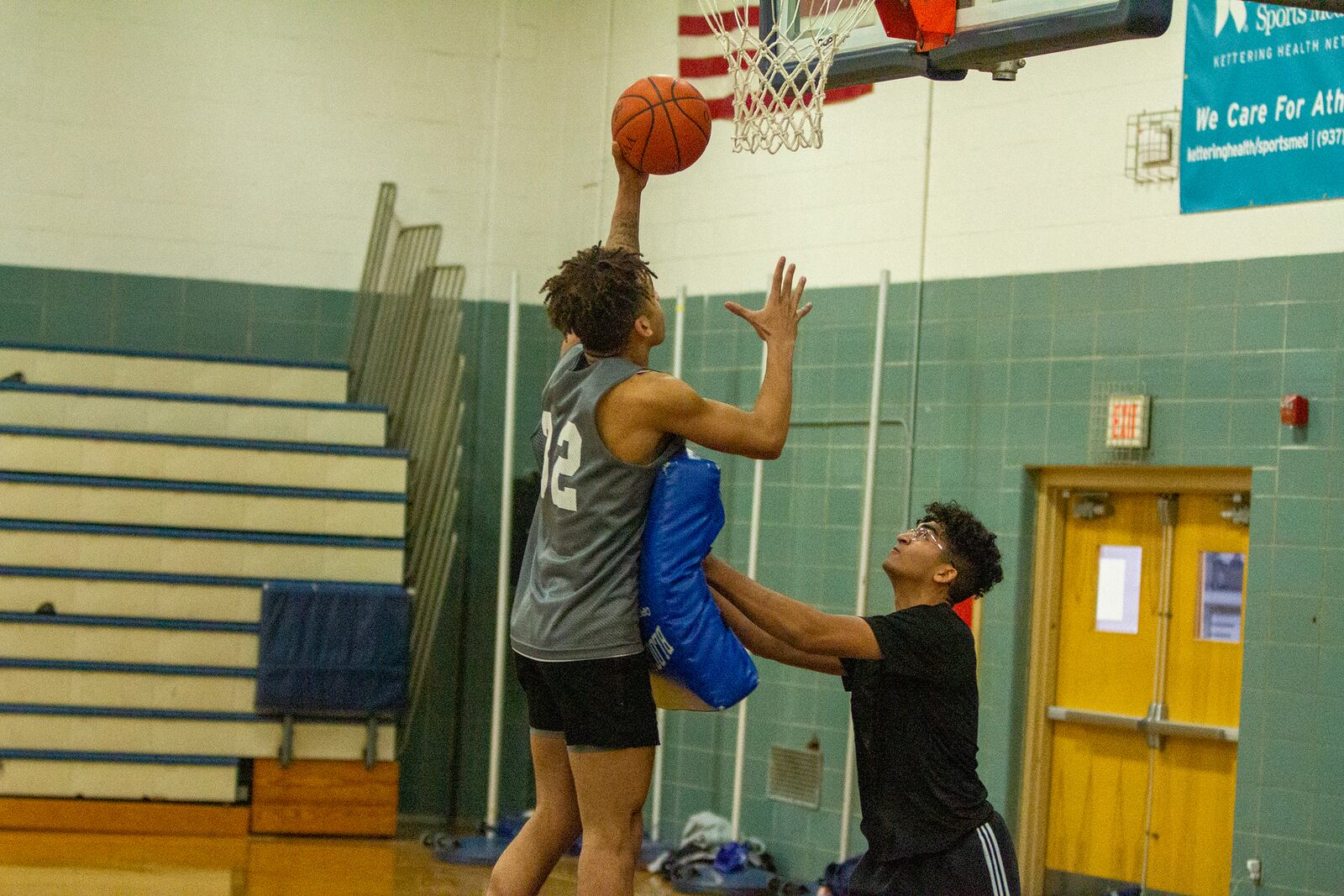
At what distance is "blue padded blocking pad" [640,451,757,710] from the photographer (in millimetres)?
3561

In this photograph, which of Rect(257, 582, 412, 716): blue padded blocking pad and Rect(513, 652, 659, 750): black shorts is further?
Rect(257, 582, 412, 716): blue padded blocking pad

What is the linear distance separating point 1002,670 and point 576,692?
156 inches

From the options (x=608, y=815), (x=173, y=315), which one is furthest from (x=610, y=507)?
(x=173, y=315)

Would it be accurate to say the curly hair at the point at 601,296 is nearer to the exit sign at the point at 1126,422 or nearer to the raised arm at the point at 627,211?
the raised arm at the point at 627,211

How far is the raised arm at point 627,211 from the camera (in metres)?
4.12

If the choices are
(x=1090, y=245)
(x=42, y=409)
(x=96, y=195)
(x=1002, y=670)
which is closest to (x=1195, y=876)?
(x=1002, y=670)

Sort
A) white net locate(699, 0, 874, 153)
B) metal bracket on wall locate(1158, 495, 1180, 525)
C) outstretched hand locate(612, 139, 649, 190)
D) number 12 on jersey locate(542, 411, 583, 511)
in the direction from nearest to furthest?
number 12 on jersey locate(542, 411, 583, 511), outstretched hand locate(612, 139, 649, 190), white net locate(699, 0, 874, 153), metal bracket on wall locate(1158, 495, 1180, 525)

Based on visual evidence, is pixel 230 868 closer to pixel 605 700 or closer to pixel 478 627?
pixel 478 627

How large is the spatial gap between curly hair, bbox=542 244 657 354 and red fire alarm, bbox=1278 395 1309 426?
11.4 ft

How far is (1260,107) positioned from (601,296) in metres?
3.87

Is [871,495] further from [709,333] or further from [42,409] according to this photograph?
[42,409]

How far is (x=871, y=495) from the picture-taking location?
745 cm

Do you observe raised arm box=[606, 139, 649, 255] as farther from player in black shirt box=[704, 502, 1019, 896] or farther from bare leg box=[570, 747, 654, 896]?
bare leg box=[570, 747, 654, 896]

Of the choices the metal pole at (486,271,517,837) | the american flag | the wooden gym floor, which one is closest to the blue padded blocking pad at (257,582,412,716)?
the metal pole at (486,271,517,837)
